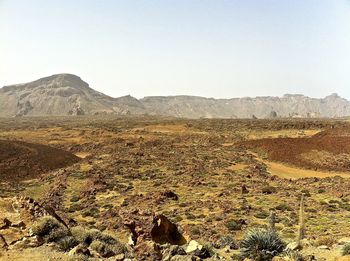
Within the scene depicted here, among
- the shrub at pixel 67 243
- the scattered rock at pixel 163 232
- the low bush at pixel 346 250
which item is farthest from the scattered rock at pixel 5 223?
the low bush at pixel 346 250

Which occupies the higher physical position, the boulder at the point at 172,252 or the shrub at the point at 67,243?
the shrub at the point at 67,243

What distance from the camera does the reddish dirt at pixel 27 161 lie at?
36750mm

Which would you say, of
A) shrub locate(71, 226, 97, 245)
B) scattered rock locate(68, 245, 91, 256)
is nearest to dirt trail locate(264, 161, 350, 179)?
shrub locate(71, 226, 97, 245)

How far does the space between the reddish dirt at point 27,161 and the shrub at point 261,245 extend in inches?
1151

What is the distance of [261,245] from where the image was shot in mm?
10844

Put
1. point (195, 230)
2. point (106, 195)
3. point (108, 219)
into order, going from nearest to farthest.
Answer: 1. point (195, 230)
2. point (108, 219)
3. point (106, 195)

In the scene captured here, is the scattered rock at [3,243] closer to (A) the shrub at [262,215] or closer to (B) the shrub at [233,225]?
(B) the shrub at [233,225]

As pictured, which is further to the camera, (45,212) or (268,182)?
(268,182)

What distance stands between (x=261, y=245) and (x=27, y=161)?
115ft

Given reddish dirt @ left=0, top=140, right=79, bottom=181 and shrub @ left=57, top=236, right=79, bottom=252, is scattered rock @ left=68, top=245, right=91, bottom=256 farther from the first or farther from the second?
reddish dirt @ left=0, top=140, right=79, bottom=181

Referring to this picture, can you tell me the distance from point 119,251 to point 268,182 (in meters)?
22.0

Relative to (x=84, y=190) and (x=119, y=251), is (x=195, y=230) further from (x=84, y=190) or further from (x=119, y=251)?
(x=84, y=190)

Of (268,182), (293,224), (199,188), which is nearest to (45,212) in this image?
(293,224)

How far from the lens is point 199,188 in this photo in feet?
92.9
